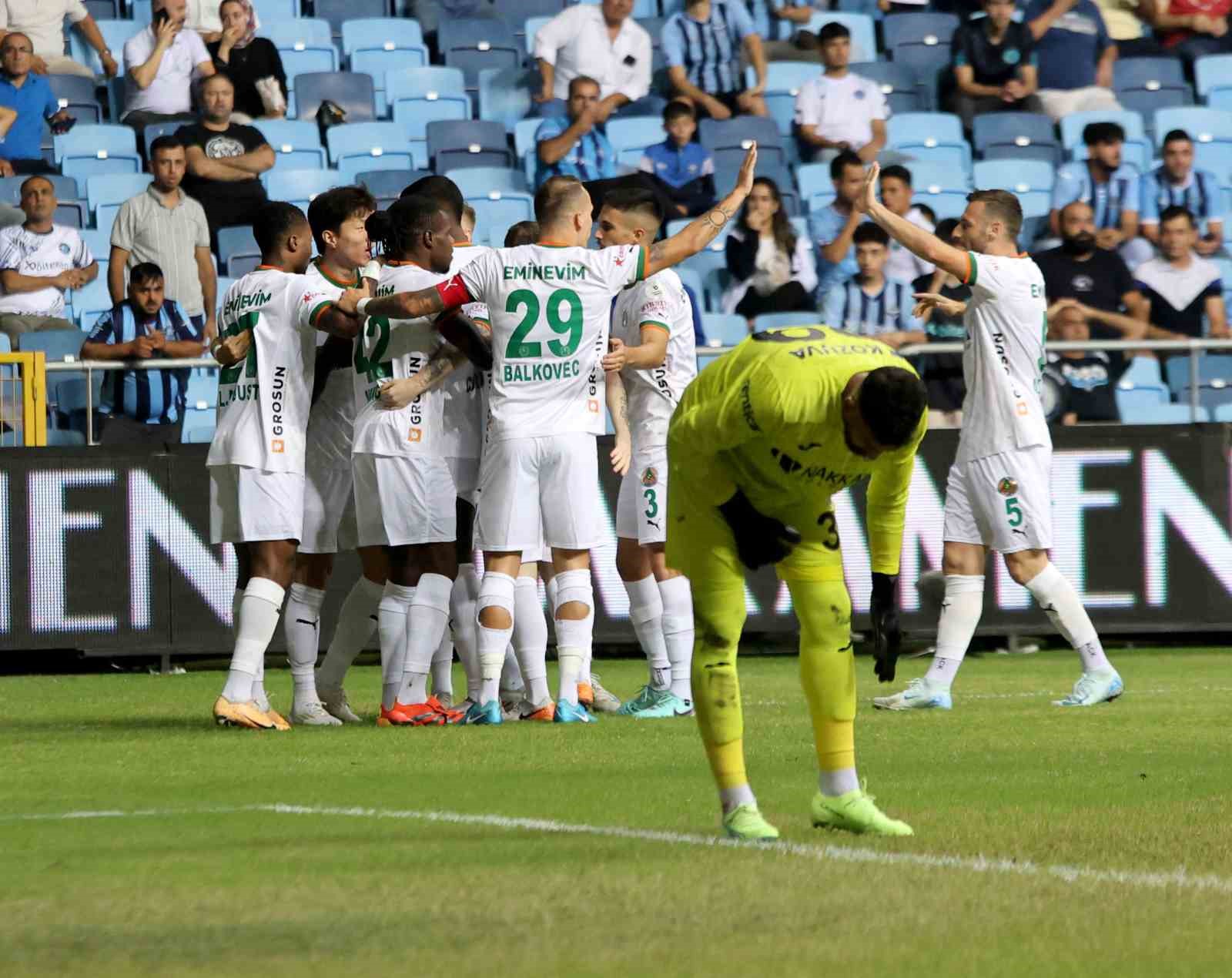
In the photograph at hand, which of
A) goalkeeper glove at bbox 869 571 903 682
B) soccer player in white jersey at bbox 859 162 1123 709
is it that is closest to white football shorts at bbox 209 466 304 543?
soccer player in white jersey at bbox 859 162 1123 709

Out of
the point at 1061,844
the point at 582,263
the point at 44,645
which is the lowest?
the point at 44,645

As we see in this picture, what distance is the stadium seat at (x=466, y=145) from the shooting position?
17953 millimetres

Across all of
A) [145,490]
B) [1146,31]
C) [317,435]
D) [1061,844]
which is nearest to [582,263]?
[317,435]

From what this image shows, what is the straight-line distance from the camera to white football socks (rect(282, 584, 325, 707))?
30.6ft

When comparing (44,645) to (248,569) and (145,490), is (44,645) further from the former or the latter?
(248,569)

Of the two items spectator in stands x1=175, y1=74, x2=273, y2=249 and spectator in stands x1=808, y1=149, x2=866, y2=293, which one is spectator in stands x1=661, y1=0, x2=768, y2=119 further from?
spectator in stands x1=175, y1=74, x2=273, y2=249

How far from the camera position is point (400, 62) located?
19.1 metres

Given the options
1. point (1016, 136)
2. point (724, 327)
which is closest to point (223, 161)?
point (724, 327)

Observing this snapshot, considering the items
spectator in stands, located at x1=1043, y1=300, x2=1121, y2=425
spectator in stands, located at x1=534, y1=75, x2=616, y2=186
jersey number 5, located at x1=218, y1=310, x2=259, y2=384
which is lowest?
spectator in stands, located at x1=1043, y1=300, x2=1121, y2=425

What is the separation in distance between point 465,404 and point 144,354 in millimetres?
4862

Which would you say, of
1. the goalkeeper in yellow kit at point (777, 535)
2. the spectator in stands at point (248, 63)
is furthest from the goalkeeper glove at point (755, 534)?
the spectator in stands at point (248, 63)

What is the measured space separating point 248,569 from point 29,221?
24.2ft

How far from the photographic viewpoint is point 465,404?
9383 mm

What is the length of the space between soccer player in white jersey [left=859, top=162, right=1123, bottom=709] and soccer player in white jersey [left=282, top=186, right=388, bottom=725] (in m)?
2.48
